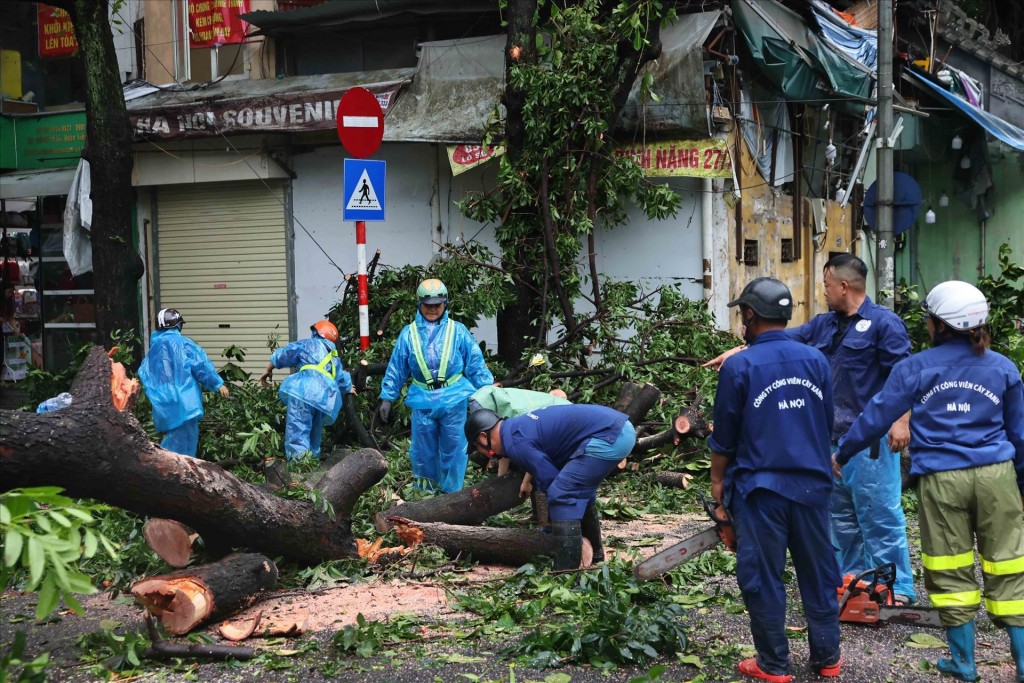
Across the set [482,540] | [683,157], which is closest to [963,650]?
[482,540]

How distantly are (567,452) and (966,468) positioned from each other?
232 cm

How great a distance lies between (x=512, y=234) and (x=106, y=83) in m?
4.77

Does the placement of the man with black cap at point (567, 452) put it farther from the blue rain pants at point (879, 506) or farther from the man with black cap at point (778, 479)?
the man with black cap at point (778, 479)

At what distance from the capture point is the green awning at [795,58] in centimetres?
1250

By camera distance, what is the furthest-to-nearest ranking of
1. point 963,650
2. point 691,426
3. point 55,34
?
point 55,34 → point 691,426 → point 963,650

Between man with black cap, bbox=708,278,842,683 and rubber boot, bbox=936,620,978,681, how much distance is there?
51 centimetres

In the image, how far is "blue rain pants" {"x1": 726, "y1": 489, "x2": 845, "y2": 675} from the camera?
455 centimetres

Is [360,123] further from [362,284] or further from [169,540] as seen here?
[169,540]

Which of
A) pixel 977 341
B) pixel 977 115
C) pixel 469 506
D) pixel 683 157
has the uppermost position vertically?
pixel 977 115

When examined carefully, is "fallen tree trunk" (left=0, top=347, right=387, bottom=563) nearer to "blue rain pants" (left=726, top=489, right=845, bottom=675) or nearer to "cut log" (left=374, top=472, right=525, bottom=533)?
"cut log" (left=374, top=472, right=525, bottom=533)

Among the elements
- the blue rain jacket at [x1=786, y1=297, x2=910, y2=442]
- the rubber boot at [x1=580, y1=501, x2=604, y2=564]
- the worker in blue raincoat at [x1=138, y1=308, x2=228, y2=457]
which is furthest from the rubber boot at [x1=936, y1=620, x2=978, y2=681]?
the worker in blue raincoat at [x1=138, y1=308, x2=228, y2=457]

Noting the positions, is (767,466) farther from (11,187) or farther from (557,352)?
(11,187)

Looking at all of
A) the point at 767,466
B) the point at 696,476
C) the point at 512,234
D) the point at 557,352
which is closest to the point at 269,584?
the point at 767,466

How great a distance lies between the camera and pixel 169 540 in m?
5.99
